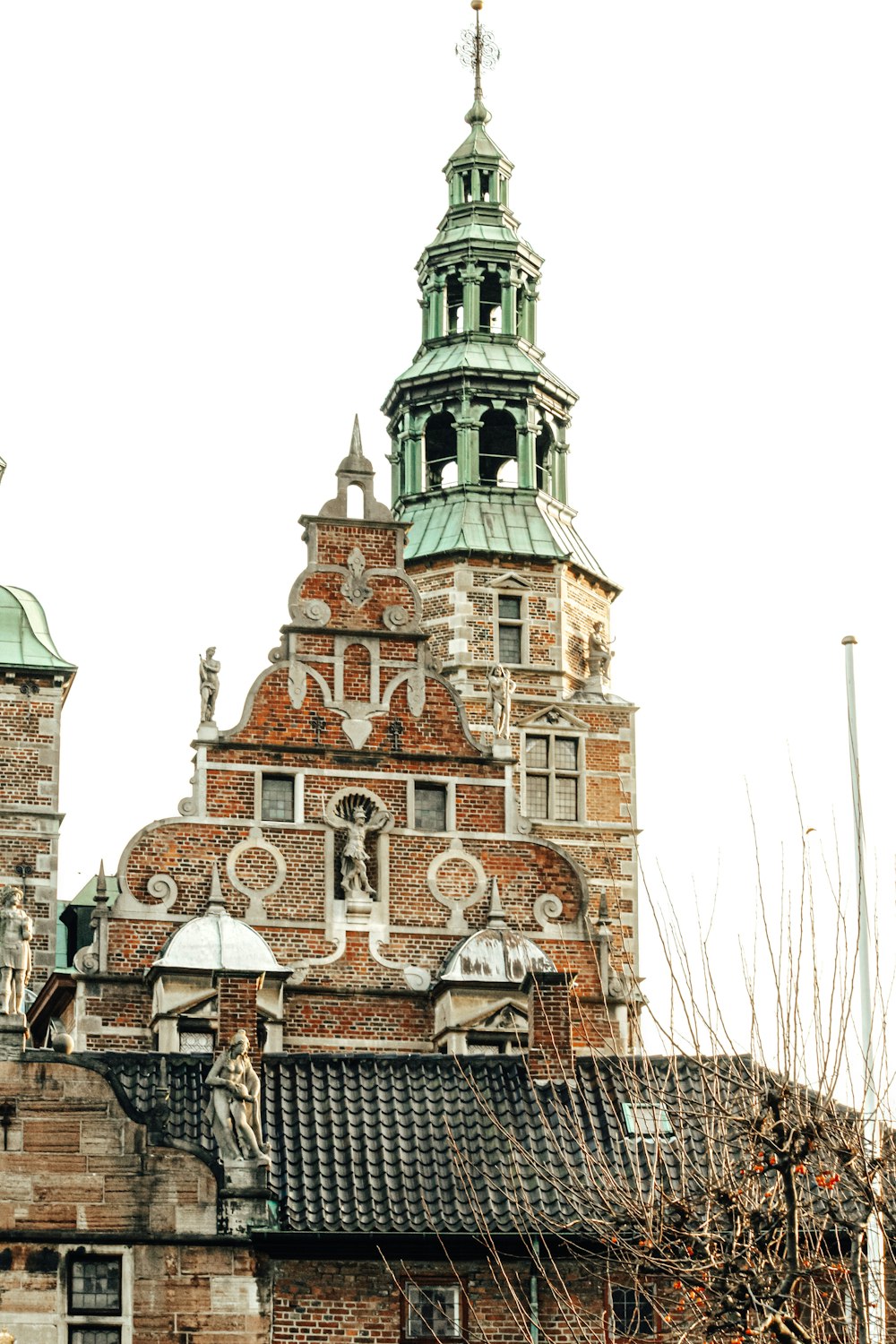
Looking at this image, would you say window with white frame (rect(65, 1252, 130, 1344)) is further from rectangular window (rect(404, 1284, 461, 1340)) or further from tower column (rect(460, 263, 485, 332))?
tower column (rect(460, 263, 485, 332))

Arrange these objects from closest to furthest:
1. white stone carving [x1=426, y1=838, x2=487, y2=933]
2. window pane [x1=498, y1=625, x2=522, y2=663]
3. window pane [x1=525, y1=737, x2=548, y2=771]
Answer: white stone carving [x1=426, y1=838, x2=487, y2=933]
window pane [x1=525, y1=737, x2=548, y2=771]
window pane [x1=498, y1=625, x2=522, y2=663]

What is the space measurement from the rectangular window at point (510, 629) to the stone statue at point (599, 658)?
1497 millimetres

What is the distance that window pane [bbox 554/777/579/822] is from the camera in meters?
59.9

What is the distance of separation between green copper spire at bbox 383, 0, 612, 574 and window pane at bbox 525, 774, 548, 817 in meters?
4.56

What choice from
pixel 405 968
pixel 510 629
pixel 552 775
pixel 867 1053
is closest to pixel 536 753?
pixel 552 775

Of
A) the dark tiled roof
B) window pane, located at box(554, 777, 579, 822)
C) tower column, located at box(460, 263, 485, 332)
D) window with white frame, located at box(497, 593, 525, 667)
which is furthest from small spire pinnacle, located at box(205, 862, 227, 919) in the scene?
tower column, located at box(460, 263, 485, 332)

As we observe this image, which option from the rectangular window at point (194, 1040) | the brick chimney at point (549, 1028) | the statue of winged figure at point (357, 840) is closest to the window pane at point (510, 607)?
the statue of winged figure at point (357, 840)

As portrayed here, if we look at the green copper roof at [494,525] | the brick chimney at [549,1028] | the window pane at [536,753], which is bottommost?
the brick chimney at [549,1028]

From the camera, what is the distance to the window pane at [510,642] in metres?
61.2

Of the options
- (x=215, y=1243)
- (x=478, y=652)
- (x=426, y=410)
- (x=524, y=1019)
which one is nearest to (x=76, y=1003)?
(x=524, y=1019)

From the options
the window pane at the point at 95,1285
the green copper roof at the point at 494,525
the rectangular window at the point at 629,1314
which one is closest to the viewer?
the window pane at the point at 95,1285

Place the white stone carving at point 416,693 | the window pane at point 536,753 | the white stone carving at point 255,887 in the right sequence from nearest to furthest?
the white stone carving at point 255,887
the white stone carving at point 416,693
the window pane at point 536,753

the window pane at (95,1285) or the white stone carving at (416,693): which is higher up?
the white stone carving at (416,693)

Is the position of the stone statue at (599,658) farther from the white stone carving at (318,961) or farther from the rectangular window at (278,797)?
the white stone carving at (318,961)
